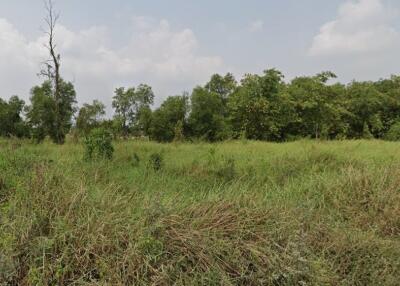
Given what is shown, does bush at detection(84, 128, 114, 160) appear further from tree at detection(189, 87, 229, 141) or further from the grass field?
tree at detection(189, 87, 229, 141)

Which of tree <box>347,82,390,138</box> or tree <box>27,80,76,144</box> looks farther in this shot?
tree <box>347,82,390,138</box>

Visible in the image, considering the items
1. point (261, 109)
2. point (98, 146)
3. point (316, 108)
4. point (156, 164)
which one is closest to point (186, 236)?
point (156, 164)

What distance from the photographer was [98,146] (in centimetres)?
773

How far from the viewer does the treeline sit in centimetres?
2112

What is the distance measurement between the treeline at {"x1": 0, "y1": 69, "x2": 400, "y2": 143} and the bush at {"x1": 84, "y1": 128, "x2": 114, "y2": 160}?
9.02 m

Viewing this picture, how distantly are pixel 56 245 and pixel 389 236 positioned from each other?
11.4 ft

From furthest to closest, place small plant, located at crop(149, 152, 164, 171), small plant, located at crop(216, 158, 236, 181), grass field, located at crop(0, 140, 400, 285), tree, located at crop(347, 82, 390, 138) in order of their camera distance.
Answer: tree, located at crop(347, 82, 390, 138), small plant, located at crop(149, 152, 164, 171), small plant, located at crop(216, 158, 236, 181), grass field, located at crop(0, 140, 400, 285)

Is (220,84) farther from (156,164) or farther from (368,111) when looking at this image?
(156,164)

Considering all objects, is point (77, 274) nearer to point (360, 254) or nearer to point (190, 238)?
point (190, 238)

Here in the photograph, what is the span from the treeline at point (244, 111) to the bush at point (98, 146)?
355 inches

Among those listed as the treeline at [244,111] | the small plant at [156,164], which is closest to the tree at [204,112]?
the treeline at [244,111]

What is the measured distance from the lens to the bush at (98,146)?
755 centimetres

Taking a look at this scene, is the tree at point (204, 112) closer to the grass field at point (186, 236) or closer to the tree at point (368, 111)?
the tree at point (368, 111)

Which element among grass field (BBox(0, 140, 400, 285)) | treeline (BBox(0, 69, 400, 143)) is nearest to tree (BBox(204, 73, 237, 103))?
treeline (BBox(0, 69, 400, 143))
